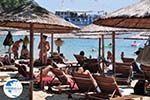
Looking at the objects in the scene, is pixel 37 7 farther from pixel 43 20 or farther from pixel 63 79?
pixel 63 79

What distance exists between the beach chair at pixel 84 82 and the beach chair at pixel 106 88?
30 cm

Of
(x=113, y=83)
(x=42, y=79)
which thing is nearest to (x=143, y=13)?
(x=113, y=83)

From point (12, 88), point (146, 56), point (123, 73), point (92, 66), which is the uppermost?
point (146, 56)

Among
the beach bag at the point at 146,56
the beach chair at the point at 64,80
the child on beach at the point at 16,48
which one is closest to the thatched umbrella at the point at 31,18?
the beach chair at the point at 64,80

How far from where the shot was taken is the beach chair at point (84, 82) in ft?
29.9

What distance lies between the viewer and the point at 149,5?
5.88 meters

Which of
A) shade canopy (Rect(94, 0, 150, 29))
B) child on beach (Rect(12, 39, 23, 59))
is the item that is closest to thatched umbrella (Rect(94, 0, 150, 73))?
shade canopy (Rect(94, 0, 150, 29))

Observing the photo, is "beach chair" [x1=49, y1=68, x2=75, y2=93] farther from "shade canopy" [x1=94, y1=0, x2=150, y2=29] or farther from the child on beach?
the child on beach

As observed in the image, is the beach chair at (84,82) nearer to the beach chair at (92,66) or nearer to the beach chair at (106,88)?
the beach chair at (106,88)

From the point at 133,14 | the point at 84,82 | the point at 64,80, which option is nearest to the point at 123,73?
the point at 64,80

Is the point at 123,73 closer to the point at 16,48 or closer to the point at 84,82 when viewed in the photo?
the point at 84,82

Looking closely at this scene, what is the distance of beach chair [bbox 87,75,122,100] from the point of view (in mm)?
8461

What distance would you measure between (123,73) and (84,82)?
3206mm

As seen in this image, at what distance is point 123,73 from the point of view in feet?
40.1
